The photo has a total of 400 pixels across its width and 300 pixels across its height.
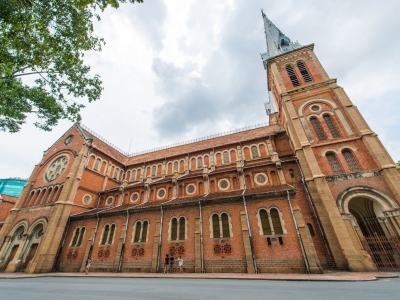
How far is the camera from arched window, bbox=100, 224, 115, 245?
18572 millimetres

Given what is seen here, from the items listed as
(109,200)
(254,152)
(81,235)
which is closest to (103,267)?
(81,235)

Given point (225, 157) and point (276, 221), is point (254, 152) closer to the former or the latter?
point (225, 157)

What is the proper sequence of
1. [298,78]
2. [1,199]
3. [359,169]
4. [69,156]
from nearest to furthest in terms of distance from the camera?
[359,169] → [298,78] → [69,156] → [1,199]

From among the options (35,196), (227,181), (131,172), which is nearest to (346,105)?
(227,181)

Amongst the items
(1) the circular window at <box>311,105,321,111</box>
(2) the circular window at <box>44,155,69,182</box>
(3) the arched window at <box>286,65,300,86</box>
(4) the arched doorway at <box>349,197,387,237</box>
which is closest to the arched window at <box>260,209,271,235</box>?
(4) the arched doorway at <box>349,197,387,237</box>

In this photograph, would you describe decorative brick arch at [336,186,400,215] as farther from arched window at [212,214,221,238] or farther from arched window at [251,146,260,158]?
arched window at [251,146,260,158]

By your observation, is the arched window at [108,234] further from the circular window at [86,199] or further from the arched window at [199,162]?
the arched window at [199,162]

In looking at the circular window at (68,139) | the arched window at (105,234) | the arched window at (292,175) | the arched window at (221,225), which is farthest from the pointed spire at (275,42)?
the circular window at (68,139)

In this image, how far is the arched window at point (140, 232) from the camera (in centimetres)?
1741

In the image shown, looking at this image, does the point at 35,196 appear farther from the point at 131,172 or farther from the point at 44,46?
the point at 44,46

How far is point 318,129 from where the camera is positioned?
19.1 metres

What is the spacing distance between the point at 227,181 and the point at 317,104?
524 inches

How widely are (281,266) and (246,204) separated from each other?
4.78 meters

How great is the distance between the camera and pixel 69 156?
25672 mm
